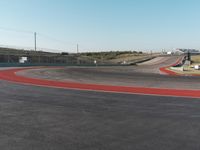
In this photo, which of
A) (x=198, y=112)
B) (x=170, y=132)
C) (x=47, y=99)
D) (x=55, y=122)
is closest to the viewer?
(x=170, y=132)

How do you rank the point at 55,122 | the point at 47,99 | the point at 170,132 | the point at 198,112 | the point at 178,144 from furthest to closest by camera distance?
1. the point at 47,99
2. the point at 198,112
3. the point at 55,122
4. the point at 170,132
5. the point at 178,144

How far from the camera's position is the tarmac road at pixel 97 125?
488cm

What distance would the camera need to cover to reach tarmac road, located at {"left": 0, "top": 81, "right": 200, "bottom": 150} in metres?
4.88

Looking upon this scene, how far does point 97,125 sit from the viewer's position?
6273 mm

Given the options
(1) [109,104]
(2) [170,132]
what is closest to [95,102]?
(1) [109,104]

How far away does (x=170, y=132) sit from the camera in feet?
19.0

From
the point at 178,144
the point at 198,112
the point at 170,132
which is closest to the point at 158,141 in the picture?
the point at 178,144

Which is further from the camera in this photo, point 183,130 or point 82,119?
point 82,119

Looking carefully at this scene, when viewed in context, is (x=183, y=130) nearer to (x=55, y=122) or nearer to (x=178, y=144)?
(x=178, y=144)

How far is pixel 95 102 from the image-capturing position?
9508mm

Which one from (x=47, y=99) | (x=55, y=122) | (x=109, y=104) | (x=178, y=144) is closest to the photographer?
(x=178, y=144)

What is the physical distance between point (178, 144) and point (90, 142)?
171cm

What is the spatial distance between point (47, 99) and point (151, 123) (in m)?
4.83

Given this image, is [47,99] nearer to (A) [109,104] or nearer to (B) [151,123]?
(A) [109,104]
